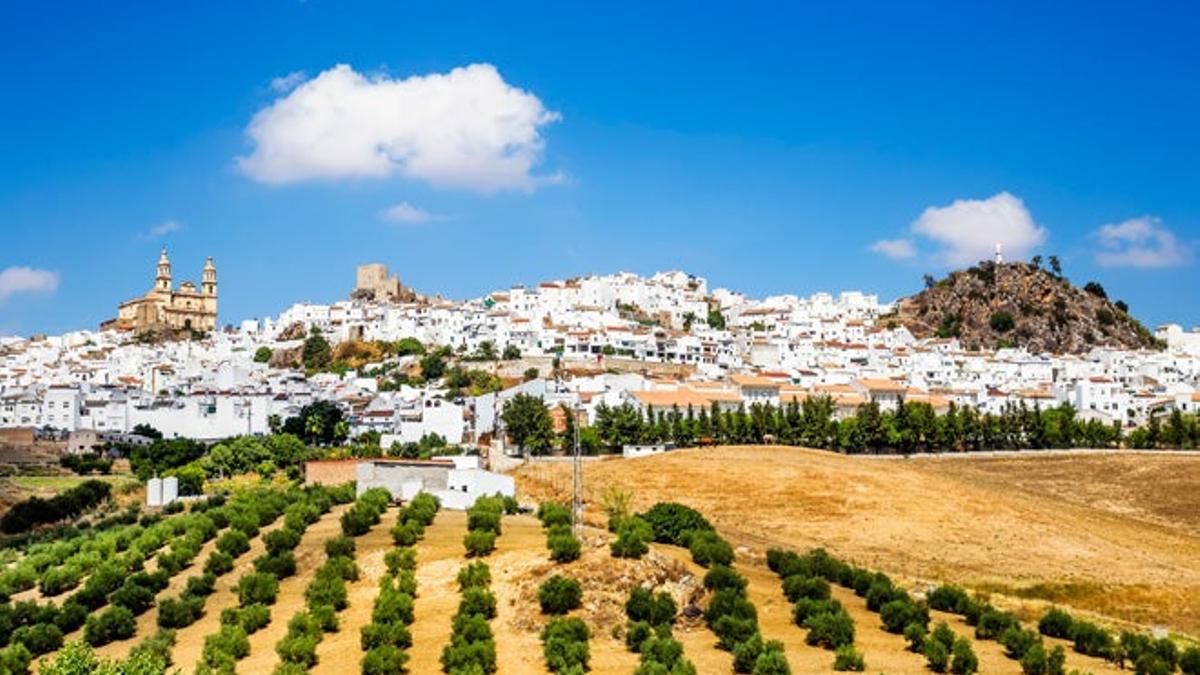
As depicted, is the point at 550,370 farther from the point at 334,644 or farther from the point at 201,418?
the point at 334,644

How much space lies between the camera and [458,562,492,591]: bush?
32.9 meters

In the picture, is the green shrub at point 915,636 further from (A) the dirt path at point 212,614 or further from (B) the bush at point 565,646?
(A) the dirt path at point 212,614

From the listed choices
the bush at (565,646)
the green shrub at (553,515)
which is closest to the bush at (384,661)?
the bush at (565,646)

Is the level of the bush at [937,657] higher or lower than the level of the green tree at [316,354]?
lower

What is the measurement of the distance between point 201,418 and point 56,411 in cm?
1343

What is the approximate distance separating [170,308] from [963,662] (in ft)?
535

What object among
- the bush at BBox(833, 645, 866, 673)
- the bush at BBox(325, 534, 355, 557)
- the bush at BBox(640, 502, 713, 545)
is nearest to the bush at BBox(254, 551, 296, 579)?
the bush at BBox(325, 534, 355, 557)

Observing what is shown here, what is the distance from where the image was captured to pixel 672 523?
40.1m

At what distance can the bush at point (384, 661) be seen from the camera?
87.8 feet

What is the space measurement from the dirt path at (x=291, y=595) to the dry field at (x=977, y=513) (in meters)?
11.0

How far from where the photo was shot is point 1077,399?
4158 inches

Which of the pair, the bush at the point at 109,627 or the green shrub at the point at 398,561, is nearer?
the bush at the point at 109,627

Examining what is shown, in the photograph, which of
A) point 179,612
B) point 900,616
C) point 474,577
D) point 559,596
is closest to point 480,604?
point 474,577

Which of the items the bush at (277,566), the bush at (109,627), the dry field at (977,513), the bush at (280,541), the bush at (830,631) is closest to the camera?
the bush at (830,631)
